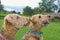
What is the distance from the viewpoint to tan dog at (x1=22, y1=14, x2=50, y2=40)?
849cm

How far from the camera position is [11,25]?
796 centimetres

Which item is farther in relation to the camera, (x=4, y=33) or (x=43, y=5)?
(x=43, y=5)

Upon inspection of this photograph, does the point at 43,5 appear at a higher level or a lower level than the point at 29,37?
lower

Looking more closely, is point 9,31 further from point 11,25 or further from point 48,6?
point 48,6

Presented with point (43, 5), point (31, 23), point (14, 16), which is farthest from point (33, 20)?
point (43, 5)

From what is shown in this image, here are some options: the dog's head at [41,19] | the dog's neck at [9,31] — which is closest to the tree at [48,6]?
the dog's head at [41,19]

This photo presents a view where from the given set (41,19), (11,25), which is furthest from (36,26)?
(11,25)

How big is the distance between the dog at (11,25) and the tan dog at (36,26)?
0.54 meters

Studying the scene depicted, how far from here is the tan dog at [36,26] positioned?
27.9 feet

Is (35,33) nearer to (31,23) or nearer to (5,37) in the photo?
(31,23)

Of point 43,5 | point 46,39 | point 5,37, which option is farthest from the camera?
point 43,5

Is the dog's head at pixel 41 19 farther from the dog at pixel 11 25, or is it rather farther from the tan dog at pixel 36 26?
the dog at pixel 11 25

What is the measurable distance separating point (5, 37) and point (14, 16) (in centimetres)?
67

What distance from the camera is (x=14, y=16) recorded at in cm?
812
